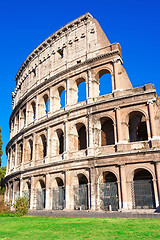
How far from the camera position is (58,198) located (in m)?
18.2

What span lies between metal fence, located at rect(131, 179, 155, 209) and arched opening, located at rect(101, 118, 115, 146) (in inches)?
167

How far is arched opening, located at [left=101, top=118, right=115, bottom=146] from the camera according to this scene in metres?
18.5

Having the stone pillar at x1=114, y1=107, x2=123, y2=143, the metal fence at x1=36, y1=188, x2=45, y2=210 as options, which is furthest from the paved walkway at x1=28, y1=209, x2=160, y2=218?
the stone pillar at x1=114, y1=107, x2=123, y2=143

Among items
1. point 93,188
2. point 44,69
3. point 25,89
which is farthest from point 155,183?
point 25,89

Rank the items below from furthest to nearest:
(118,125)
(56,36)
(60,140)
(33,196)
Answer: (56,36) < (60,140) < (33,196) < (118,125)

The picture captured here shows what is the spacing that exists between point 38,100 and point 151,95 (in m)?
11.6

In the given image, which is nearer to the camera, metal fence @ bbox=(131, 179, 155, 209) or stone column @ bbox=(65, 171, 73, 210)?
metal fence @ bbox=(131, 179, 155, 209)

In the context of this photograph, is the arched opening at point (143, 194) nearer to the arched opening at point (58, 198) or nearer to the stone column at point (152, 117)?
the stone column at point (152, 117)

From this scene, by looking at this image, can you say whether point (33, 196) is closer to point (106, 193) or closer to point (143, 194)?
point (106, 193)

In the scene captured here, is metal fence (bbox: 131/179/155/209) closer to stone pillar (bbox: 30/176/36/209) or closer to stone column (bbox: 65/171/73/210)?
stone column (bbox: 65/171/73/210)

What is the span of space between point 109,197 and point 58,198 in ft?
14.5

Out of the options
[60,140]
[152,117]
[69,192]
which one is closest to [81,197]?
[69,192]

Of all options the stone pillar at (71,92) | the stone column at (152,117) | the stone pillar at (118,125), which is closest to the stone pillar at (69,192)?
the stone pillar at (118,125)

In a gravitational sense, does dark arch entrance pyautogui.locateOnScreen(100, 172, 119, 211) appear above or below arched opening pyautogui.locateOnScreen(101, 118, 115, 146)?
below
